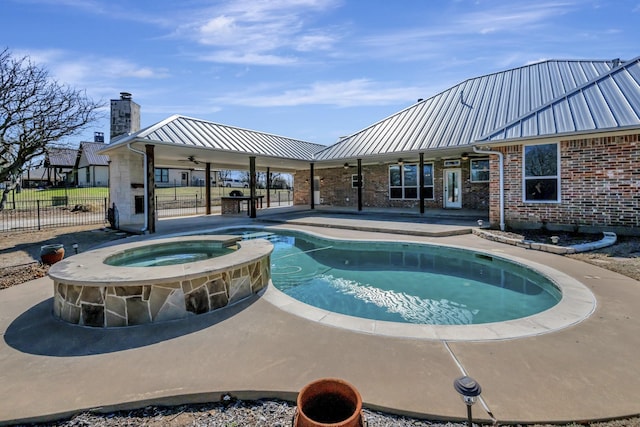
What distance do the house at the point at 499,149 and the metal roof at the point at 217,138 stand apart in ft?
0.23

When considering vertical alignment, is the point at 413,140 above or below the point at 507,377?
above

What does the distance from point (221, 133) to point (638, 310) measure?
13.6 meters

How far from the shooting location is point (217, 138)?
1283 cm

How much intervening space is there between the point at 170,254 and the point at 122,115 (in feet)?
34.9

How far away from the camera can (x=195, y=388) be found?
242 cm

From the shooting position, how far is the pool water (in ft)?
18.4

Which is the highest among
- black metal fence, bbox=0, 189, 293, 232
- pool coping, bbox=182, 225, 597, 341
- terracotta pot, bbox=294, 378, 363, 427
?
black metal fence, bbox=0, 189, 293, 232

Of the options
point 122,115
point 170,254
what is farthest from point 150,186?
point 122,115

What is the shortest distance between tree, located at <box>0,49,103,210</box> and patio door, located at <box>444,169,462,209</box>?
15.1 m

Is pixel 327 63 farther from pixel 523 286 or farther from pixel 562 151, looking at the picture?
pixel 523 286

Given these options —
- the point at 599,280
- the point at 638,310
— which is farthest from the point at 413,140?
the point at 638,310

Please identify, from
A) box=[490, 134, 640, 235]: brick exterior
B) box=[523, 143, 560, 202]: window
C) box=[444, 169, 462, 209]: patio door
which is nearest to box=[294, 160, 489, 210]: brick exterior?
box=[444, 169, 462, 209]: patio door

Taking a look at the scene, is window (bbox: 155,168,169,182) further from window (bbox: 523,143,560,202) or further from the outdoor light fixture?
the outdoor light fixture

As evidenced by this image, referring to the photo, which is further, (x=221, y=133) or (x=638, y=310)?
(x=221, y=133)
